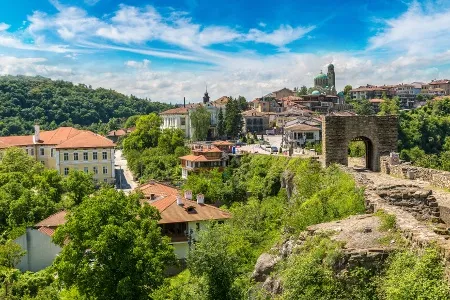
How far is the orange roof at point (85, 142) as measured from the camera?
49875 mm

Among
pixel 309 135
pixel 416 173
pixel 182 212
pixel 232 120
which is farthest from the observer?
pixel 232 120

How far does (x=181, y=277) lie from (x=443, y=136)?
6823 cm

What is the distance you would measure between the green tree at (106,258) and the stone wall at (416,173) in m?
11.3

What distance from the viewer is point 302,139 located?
5984cm

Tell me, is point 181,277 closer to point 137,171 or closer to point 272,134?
point 137,171

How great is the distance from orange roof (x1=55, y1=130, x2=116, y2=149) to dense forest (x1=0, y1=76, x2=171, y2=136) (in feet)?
160

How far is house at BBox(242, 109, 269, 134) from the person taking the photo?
8656 centimetres

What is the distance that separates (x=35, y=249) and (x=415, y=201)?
22.0 metres

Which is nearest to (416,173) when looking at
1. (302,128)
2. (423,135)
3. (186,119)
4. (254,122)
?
(302,128)

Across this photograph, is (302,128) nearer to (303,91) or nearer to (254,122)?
(254,122)

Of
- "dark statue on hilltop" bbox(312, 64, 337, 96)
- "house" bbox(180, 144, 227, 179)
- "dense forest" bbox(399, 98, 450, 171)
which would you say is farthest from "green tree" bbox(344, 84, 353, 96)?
"house" bbox(180, 144, 227, 179)

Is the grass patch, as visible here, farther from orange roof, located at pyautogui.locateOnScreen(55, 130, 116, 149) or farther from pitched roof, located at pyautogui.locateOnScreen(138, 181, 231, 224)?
orange roof, located at pyautogui.locateOnScreen(55, 130, 116, 149)

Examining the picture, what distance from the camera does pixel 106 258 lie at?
16.7m

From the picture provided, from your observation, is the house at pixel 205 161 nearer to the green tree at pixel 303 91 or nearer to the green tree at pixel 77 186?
the green tree at pixel 77 186
